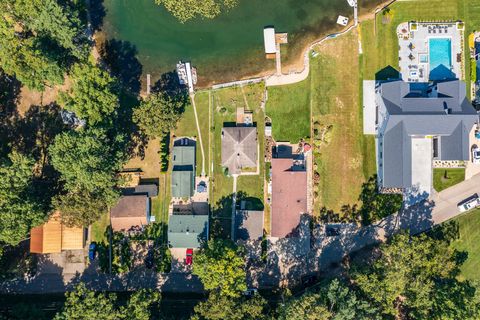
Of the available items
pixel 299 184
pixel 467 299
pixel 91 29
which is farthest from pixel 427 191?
pixel 91 29

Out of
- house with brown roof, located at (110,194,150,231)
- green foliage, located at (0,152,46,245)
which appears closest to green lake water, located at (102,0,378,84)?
house with brown roof, located at (110,194,150,231)

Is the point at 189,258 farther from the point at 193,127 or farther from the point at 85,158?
the point at 85,158

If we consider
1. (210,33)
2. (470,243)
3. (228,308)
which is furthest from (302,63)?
(228,308)

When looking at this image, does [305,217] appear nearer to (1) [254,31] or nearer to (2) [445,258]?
(2) [445,258]

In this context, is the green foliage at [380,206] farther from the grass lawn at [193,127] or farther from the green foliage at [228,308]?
the grass lawn at [193,127]

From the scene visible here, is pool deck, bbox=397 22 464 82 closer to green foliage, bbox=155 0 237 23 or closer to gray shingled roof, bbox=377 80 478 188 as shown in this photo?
gray shingled roof, bbox=377 80 478 188

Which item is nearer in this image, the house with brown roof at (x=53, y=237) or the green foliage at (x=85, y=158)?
the green foliage at (x=85, y=158)

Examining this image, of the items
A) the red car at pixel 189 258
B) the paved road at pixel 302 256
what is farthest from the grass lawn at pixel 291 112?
the red car at pixel 189 258
